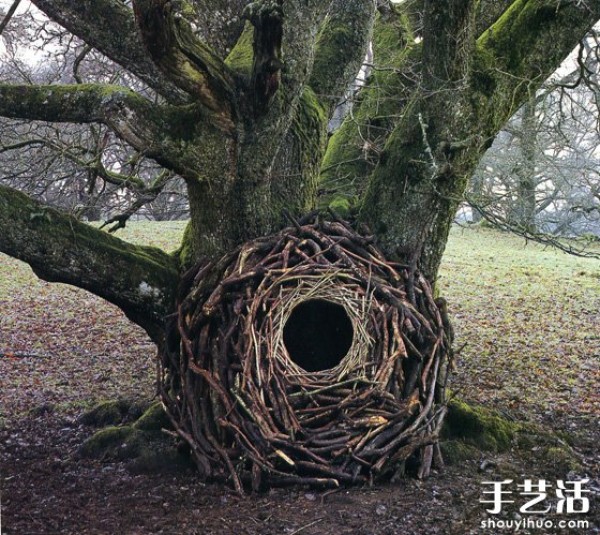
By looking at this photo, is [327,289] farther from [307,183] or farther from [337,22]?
[337,22]

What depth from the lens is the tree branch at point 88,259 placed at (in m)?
5.20

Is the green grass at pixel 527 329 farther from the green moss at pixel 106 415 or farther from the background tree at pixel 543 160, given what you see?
the green moss at pixel 106 415

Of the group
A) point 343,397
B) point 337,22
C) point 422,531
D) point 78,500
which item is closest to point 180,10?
point 337,22

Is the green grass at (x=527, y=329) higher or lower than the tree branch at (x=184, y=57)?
lower

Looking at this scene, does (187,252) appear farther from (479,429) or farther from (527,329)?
(527,329)


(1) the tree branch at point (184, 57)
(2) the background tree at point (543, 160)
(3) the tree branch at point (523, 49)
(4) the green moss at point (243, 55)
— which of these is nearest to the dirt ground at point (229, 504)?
(2) the background tree at point (543, 160)

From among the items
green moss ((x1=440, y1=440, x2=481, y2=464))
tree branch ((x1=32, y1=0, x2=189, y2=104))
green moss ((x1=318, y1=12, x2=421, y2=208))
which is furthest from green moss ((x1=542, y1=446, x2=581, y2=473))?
tree branch ((x1=32, y1=0, x2=189, y2=104))

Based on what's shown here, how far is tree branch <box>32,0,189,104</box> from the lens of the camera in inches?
207

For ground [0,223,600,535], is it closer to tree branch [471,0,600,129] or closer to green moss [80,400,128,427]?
green moss [80,400,128,427]

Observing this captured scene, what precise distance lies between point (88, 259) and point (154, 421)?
4.67ft

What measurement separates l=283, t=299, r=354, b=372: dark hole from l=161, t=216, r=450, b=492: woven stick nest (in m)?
0.65

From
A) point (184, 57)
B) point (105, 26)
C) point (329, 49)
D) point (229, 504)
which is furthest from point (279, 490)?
point (329, 49)

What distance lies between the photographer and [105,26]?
5406mm

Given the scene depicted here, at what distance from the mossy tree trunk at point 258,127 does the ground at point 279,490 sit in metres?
1.48
